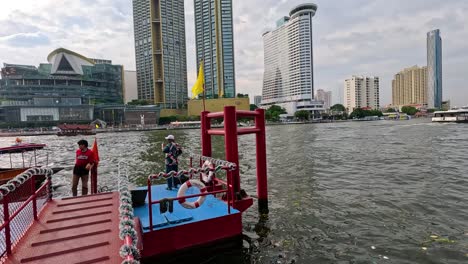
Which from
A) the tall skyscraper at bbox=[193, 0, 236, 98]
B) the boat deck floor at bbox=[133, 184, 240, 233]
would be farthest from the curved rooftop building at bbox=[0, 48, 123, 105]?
the boat deck floor at bbox=[133, 184, 240, 233]

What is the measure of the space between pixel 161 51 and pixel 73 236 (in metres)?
179

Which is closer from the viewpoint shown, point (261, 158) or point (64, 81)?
point (261, 158)

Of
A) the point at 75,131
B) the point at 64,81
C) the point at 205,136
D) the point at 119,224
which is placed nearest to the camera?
the point at 119,224

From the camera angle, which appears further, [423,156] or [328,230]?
[423,156]

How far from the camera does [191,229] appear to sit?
7.54 meters

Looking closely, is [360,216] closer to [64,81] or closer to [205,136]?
[205,136]

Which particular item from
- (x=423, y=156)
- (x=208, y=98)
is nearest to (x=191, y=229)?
(x=423, y=156)

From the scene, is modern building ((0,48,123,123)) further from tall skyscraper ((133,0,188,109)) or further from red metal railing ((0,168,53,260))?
red metal railing ((0,168,53,260))

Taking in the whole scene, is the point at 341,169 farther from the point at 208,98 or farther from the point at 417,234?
the point at 208,98

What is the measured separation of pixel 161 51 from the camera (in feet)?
563

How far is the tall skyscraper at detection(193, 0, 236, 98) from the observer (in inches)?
6841

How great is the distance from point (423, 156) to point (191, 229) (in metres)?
26.9

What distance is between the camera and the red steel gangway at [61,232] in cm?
509

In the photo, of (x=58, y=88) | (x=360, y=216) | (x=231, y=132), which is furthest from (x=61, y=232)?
(x=58, y=88)
